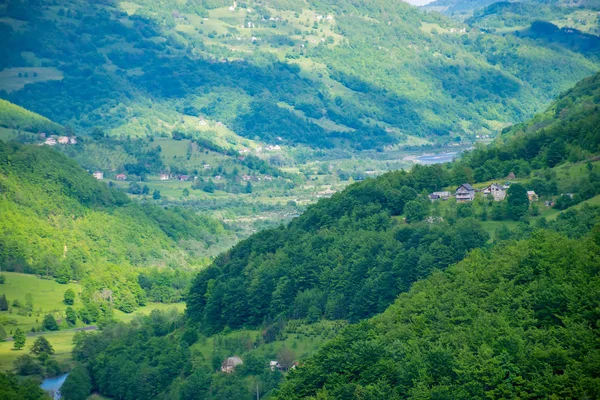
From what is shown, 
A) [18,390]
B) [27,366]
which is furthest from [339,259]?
[27,366]

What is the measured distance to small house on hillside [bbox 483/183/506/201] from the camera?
322ft

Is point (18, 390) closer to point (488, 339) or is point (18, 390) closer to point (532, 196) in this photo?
point (488, 339)

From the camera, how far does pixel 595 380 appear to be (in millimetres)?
51062

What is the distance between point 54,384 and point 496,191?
41.1m

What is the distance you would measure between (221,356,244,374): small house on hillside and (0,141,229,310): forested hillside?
43.3 meters

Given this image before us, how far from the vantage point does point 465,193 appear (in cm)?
10075

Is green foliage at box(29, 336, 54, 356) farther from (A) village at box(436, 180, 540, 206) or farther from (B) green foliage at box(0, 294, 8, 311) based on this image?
(A) village at box(436, 180, 540, 206)

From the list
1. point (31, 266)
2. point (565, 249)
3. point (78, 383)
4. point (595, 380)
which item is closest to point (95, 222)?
point (31, 266)

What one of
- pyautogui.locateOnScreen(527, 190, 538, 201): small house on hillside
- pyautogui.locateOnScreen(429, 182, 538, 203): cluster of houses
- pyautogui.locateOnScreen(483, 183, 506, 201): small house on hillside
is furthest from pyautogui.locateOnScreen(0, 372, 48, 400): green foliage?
pyautogui.locateOnScreen(527, 190, 538, 201): small house on hillside

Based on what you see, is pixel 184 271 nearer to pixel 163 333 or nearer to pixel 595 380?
pixel 163 333

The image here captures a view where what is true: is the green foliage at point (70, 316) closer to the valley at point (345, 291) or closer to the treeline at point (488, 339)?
the valley at point (345, 291)

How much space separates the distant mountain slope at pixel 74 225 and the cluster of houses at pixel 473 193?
50879 millimetres

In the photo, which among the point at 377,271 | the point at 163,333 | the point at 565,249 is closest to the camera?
the point at 565,249

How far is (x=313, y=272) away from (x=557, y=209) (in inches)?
798
